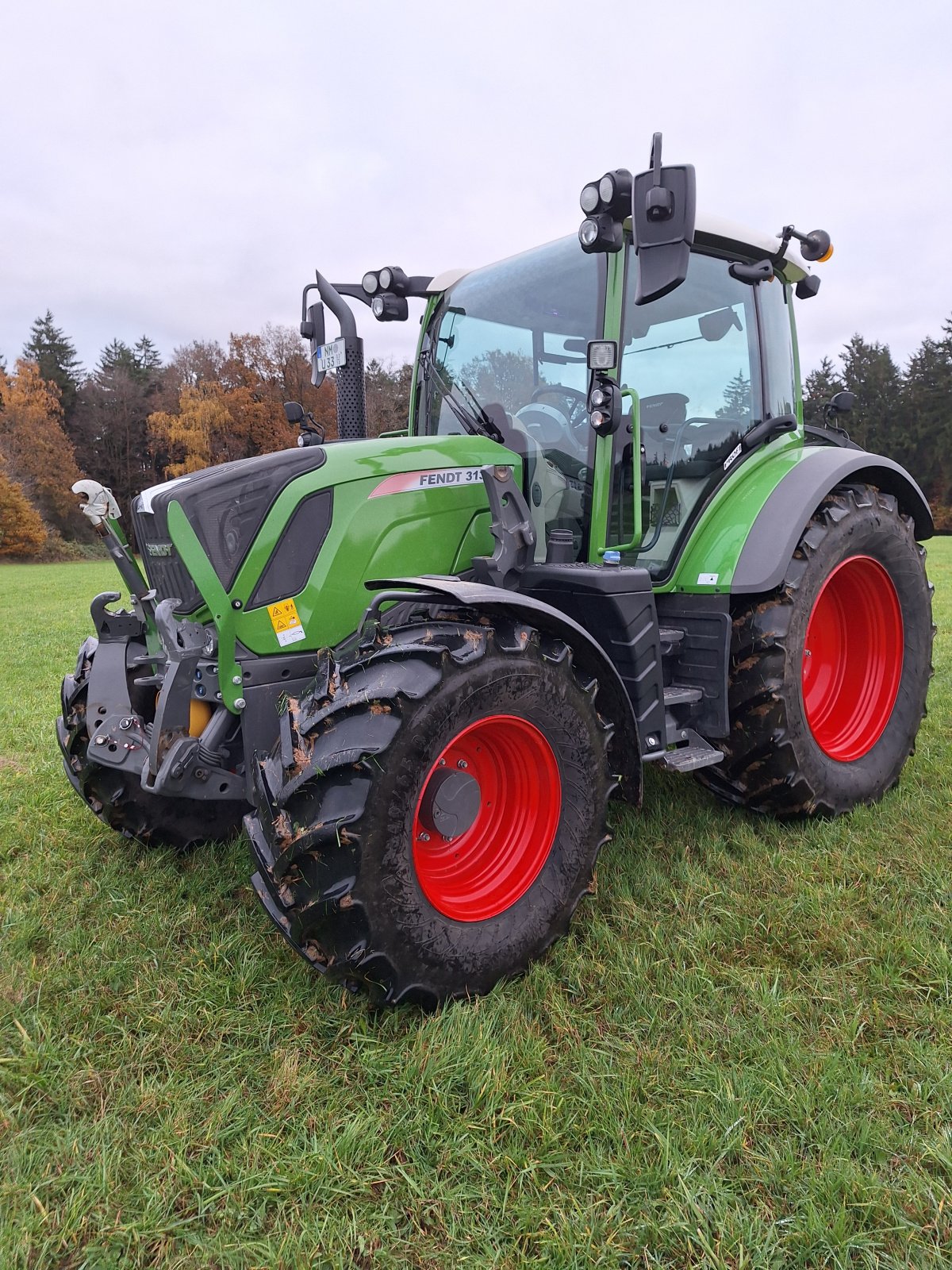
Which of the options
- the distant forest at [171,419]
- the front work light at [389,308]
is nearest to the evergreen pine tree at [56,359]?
the distant forest at [171,419]

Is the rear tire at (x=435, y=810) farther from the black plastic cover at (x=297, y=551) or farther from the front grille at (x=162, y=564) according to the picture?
the front grille at (x=162, y=564)

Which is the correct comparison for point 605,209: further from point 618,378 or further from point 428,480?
point 428,480

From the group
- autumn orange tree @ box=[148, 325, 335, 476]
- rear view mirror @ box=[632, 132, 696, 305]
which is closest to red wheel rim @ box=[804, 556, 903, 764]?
rear view mirror @ box=[632, 132, 696, 305]

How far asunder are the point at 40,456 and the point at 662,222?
37.0 metres

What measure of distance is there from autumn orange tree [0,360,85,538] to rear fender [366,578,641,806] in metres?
35.2

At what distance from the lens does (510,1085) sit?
1953mm

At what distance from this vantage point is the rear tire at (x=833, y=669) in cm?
317

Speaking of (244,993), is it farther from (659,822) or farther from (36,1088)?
(659,822)

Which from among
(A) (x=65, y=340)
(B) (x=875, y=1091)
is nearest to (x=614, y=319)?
(B) (x=875, y=1091)

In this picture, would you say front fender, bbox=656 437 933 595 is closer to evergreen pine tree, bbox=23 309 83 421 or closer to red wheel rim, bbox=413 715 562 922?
red wheel rim, bbox=413 715 562 922

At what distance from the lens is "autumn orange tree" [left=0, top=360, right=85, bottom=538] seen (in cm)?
3338

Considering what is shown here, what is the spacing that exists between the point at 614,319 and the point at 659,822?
2039 millimetres

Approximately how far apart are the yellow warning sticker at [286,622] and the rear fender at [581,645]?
25 cm

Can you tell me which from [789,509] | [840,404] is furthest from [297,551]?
[840,404]
